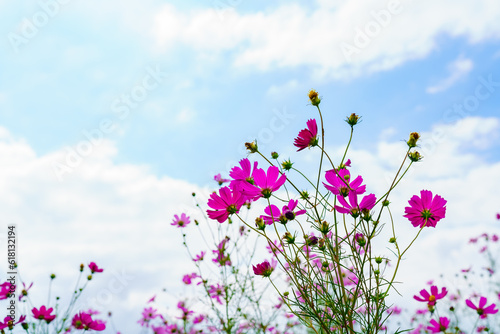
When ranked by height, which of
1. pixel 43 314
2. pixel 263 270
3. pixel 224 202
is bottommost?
pixel 43 314

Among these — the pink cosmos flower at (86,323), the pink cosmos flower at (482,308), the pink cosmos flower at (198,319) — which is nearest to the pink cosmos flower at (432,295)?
the pink cosmos flower at (482,308)

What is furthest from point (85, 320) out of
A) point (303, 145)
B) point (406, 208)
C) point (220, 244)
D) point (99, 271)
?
point (406, 208)

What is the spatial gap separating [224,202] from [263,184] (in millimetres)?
139

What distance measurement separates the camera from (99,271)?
2.84 m

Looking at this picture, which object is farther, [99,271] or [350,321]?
[99,271]

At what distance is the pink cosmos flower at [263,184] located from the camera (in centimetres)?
120

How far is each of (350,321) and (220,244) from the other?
1909 millimetres

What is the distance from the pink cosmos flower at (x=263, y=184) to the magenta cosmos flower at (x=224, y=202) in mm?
39

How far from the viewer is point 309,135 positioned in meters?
1.25

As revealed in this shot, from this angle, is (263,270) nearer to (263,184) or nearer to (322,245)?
(322,245)

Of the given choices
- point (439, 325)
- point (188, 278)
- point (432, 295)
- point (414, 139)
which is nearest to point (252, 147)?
point (414, 139)

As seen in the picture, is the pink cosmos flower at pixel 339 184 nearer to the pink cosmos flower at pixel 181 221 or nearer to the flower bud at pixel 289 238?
the flower bud at pixel 289 238

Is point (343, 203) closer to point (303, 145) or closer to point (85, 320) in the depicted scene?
point (303, 145)

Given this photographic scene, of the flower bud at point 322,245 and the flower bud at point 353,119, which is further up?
the flower bud at point 353,119
